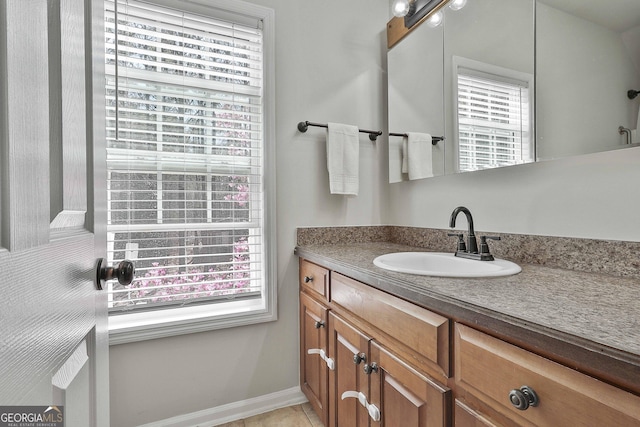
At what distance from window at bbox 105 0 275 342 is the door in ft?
2.83

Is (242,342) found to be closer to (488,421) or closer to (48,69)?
(488,421)

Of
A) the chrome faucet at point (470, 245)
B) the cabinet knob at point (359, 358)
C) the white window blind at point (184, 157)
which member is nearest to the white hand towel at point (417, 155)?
the chrome faucet at point (470, 245)

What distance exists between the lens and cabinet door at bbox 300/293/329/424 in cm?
146

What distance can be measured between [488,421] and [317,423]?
47.3 inches

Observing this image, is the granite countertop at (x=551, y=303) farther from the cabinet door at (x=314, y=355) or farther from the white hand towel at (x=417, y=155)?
the white hand towel at (x=417, y=155)

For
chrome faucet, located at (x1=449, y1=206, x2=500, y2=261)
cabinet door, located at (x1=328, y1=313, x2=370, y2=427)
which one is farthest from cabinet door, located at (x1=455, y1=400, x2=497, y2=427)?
chrome faucet, located at (x1=449, y1=206, x2=500, y2=261)

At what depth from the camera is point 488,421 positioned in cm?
67

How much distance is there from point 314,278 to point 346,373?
1.51ft

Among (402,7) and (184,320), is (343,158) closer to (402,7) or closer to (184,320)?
(402,7)

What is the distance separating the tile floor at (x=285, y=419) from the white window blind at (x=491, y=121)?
1470mm

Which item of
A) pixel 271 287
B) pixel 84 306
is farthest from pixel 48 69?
pixel 271 287

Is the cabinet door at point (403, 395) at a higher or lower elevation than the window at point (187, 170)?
lower

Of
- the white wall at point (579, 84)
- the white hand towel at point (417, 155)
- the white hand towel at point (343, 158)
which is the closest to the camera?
the white wall at point (579, 84)

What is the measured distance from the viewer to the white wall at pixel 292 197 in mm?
1551
